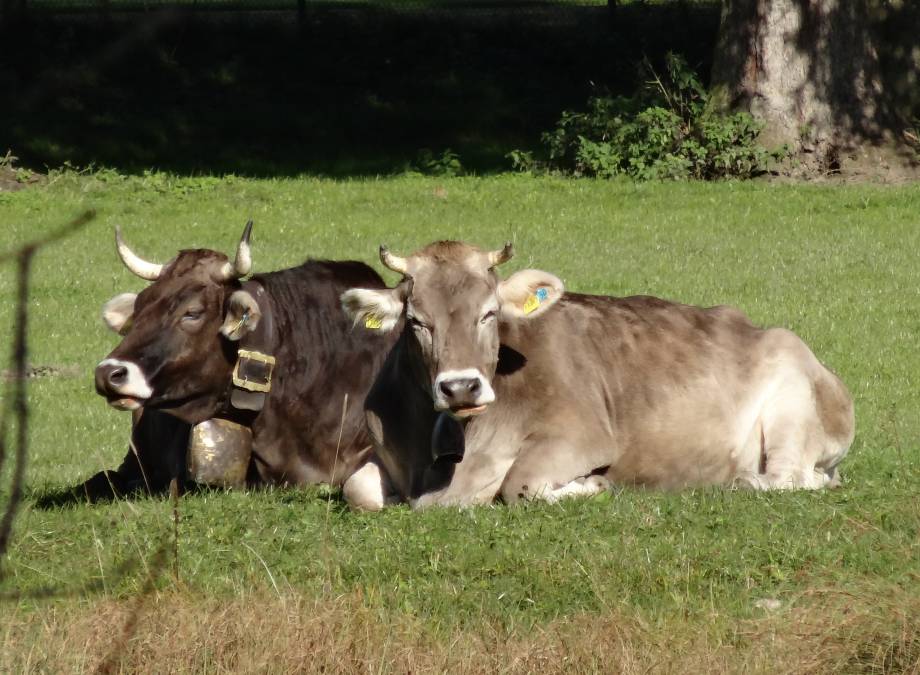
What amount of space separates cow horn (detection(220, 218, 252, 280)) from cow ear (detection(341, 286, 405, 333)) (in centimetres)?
77

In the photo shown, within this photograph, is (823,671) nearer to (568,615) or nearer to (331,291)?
(568,615)

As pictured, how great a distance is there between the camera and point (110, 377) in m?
8.03

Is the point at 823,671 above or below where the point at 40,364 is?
above

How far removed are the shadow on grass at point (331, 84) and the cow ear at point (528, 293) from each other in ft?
52.3

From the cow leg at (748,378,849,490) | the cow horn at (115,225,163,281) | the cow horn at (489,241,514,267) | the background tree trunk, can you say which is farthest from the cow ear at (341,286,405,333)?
the background tree trunk

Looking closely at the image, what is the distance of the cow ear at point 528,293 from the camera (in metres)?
8.16

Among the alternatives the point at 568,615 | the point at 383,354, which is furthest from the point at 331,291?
the point at 568,615

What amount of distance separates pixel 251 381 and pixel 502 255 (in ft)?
5.77

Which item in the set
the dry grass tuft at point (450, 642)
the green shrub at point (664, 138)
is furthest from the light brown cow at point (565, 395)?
the green shrub at point (664, 138)

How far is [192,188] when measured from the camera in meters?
21.4

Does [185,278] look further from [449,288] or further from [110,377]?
[449,288]

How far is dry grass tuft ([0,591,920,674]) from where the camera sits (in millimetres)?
5559

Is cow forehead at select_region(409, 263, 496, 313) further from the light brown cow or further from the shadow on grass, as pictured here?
the shadow on grass

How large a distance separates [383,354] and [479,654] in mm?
3793
